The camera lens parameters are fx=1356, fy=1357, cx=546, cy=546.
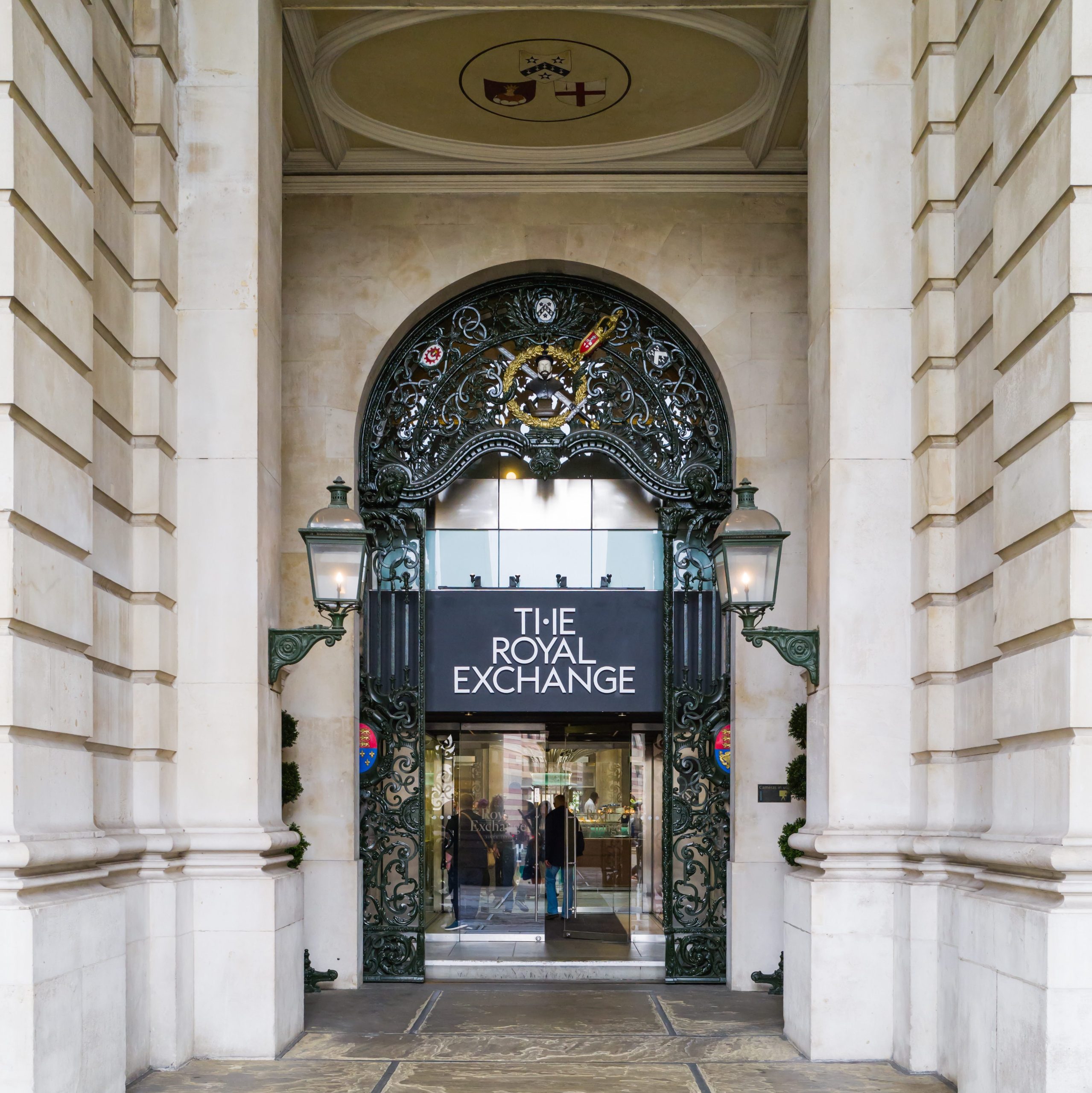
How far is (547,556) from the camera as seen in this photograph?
595 inches

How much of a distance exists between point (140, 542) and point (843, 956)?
18.9 feet

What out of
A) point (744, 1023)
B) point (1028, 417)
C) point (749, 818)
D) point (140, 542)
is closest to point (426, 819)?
point (749, 818)

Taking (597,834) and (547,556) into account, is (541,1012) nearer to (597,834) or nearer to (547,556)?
(597,834)

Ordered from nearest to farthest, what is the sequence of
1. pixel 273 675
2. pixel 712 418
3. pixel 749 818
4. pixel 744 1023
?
pixel 273 675
pixel 744 1023
pixel 749 818
pixel 712 418

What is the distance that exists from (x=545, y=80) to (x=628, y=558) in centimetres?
511

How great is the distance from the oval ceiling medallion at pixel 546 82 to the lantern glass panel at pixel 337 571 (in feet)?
16.0

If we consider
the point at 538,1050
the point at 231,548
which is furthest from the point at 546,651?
the point at 231,548

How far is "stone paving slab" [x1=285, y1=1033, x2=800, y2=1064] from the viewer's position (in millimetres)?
9922

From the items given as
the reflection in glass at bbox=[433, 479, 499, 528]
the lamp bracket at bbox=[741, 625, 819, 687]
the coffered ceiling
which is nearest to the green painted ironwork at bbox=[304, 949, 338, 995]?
the reflection in glass at bbox=[433, 479, 499, 528]

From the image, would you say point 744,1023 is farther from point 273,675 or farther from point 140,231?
point 140,231

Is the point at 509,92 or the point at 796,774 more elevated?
the point at 509,92

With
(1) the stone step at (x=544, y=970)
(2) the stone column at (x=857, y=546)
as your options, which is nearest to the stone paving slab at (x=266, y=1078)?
(2) the stone column at (x=857, y=546)

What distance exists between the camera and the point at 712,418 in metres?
15.0

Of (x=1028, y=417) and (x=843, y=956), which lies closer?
(x=1028, y=417)
